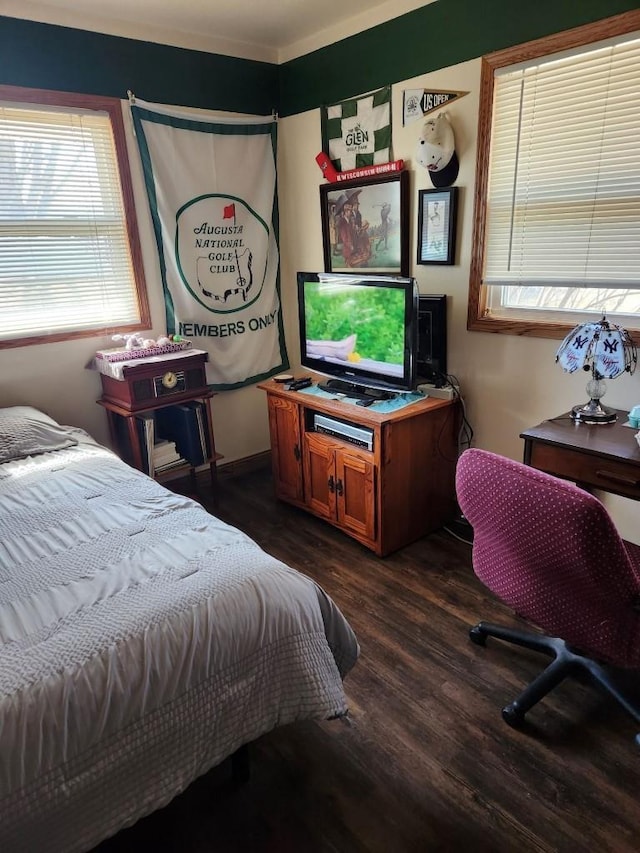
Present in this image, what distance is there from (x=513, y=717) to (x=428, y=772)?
0.34m

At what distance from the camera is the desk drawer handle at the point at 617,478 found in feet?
5.85

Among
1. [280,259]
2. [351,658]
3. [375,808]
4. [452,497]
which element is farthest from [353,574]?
[280,259]

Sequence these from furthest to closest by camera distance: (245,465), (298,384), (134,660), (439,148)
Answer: (245,465) < (298,384) < (439,148) < (134,660)

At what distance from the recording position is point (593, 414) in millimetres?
2148

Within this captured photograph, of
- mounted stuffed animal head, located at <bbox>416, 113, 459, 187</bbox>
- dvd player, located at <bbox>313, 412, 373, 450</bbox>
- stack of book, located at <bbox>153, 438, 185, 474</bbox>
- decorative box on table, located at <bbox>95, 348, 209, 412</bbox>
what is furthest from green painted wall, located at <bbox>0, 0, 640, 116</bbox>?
stack of book, located at <bbox>153, 438, 185, 474</bbox>

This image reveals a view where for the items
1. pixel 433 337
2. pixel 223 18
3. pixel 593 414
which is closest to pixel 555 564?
pixel 593 414

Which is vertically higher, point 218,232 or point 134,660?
point 218,232

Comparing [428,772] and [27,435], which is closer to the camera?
[428,772]

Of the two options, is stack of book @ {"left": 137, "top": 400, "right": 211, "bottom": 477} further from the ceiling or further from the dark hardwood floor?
the ceiling

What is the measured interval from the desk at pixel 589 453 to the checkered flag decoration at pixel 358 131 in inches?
67.5

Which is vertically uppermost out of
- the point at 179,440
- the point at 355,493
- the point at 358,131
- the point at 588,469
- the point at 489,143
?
the point at 358,131

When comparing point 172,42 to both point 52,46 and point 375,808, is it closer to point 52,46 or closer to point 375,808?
point 52,46

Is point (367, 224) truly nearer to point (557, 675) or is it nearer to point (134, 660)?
point (557, 675)

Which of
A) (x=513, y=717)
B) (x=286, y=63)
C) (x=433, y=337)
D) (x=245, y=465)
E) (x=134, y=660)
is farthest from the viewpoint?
(x=245, y=465)
